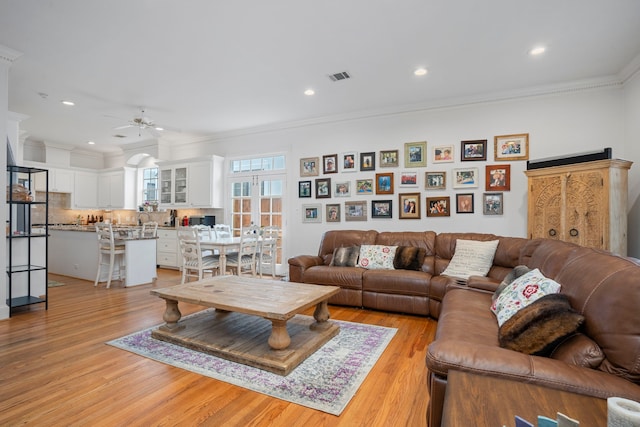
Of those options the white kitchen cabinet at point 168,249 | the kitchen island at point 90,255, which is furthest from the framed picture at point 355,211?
the white kitchen cabinet at point 168,249

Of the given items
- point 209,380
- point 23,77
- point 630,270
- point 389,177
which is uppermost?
point 23,77

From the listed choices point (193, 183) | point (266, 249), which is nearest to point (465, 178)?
point (266, 249)

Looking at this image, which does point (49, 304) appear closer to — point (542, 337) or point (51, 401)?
point (51, 401)

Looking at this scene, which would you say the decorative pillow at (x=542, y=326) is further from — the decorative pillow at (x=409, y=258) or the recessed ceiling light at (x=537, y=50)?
the recessed ceiling light at (x=537, y=50)

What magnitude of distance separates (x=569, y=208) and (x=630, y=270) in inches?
92.1

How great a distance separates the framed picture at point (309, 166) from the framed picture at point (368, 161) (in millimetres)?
783

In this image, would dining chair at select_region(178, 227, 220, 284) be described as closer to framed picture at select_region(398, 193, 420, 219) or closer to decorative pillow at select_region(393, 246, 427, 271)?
decorative pillow at select_region(393, 246, 427, 271)

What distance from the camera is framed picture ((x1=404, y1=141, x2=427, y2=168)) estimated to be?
15.1 ft

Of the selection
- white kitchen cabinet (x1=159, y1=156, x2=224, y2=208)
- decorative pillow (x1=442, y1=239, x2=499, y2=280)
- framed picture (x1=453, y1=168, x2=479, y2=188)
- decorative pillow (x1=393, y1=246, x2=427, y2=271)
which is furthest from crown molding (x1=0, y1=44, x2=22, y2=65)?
framed picture (x1=453, y1=168, x2=479, y2=188)

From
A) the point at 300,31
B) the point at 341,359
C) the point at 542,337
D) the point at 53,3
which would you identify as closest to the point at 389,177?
the point at 300,31

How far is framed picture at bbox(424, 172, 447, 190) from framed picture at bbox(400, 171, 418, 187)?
0.14 meters

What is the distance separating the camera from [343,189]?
516 cm

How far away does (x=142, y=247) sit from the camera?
5.07 metres

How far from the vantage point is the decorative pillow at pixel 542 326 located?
143 cm
